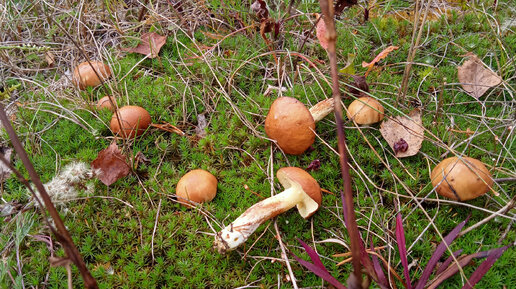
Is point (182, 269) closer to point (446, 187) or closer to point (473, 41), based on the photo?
point (446, 187)

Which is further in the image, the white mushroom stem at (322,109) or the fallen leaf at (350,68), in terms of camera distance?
the fallen leaf at (350,68)

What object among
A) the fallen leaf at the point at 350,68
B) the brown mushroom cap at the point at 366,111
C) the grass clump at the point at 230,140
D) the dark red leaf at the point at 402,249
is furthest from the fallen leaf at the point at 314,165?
the fallen leaf at the point at 350,68

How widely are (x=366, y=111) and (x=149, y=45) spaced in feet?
7.76

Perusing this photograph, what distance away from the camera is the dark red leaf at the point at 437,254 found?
2.36 metres

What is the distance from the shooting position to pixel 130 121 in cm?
325

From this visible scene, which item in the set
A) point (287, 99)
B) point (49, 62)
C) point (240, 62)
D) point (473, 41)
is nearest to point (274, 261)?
point (287, 99)

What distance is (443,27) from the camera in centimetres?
413

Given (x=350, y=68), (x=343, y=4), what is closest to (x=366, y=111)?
(x=350, y=68)

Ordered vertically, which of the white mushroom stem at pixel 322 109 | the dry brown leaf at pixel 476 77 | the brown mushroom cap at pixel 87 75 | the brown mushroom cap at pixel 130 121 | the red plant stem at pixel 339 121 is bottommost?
the dry brown leaf at pixel 476 77

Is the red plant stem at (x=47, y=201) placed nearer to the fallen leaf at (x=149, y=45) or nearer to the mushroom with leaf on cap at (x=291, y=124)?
the mushroom with leaf on cap at (x=291, y=124)

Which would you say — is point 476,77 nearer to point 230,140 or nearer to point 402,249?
point 402,249

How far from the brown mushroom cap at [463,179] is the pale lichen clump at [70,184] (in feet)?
8.69

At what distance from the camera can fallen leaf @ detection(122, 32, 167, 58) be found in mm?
4059

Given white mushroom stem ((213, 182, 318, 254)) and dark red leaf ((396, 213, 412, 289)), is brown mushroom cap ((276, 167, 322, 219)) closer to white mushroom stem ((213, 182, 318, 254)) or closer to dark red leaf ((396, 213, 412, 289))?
white mushroom stem ((213, 182, 318, 254))
